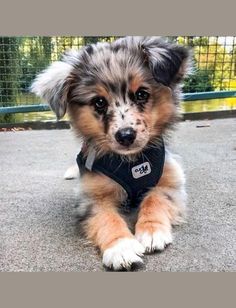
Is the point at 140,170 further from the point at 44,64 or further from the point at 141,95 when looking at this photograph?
the point at 44,64

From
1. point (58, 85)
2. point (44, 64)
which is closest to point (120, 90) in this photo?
point (58, 85)

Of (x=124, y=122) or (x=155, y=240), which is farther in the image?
(x=124, y=122)

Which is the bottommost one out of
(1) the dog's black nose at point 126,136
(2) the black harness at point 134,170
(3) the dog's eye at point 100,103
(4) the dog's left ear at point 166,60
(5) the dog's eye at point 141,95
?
(2) the black harness at point 134,170

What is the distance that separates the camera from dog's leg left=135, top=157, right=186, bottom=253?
1.84m

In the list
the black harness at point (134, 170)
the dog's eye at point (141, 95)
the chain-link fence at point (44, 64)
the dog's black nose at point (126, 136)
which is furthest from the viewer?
the chain-link fence at point (44, 64)

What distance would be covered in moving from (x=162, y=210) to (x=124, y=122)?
0.43 meters

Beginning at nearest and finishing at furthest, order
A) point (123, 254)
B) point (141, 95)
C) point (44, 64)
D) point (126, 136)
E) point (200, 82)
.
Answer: point (123, 254) → point (126, 136) → point (141, 95) → point (44, 64) → point (200, 82)

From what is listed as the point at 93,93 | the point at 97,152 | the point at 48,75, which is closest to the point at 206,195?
the point at 97,152

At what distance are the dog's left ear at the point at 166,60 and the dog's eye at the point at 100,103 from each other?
271mm

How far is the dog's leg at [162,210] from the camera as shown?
6.05 ft

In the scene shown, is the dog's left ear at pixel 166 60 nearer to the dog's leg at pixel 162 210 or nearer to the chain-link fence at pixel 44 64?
the dog's leg at pixel 162 210

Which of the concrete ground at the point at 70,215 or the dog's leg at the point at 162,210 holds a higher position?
the dog's leg at the point at 162,210

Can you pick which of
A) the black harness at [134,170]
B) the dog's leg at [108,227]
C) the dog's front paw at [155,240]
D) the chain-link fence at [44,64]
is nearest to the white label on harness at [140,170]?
the black harness at [134,170]

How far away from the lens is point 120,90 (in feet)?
6.94
